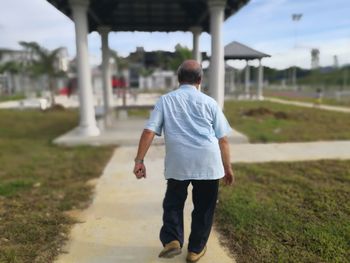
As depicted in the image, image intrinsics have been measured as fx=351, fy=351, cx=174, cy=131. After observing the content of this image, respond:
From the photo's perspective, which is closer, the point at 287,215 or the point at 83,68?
the point at 287,215

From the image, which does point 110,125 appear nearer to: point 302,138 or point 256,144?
point 256,144

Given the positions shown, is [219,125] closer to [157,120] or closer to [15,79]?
[157,120]

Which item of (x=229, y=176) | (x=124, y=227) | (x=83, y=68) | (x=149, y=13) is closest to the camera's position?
(x=229, y=176)

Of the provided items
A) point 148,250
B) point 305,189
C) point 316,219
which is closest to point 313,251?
point 316,219

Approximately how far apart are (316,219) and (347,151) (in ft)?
14.1

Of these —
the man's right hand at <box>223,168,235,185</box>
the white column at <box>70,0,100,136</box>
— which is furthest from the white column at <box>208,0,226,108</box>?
the man's right hand at <box>223,168,235,185</box>

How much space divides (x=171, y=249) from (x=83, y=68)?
6884 millimetres

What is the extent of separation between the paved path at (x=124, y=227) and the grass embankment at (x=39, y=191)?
206 millimetres

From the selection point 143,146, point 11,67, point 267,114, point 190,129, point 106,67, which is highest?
point 11,67

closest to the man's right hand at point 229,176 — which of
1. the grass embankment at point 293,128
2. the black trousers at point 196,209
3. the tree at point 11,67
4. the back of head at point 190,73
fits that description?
the black trousers at point 196,209

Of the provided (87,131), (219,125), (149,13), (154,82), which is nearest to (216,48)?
(149,13)

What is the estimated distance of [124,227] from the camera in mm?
3920

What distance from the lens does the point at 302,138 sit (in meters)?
9.34

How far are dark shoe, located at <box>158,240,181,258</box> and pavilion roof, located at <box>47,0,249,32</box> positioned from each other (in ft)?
23.8
